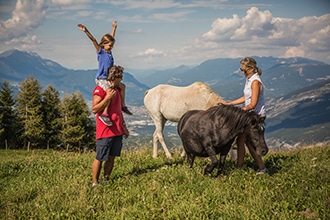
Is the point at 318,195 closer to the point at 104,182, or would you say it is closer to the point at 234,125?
the point at 234,125

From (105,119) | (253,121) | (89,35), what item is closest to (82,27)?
A: (89,35)

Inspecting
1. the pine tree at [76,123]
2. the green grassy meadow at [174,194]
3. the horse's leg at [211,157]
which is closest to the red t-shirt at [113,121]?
the green grassy meadow at [174,194]

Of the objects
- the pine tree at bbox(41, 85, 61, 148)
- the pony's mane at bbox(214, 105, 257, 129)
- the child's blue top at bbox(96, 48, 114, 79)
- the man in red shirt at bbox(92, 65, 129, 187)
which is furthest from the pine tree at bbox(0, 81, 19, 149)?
the pony's mane at bbox(214, 105, 257, 129)

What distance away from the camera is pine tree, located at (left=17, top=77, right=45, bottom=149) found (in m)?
44.2

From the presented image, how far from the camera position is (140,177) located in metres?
8.13

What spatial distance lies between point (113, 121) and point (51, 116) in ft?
143

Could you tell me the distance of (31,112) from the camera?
4406 centimetres

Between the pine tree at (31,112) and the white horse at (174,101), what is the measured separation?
35971 millimetres

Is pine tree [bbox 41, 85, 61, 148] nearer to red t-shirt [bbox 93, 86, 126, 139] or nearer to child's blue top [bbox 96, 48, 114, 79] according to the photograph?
child's blue top [bbox 96, 48, 114, 79]

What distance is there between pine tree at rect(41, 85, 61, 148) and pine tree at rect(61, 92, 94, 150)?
1.01 m

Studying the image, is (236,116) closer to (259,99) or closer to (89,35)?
(259,99)

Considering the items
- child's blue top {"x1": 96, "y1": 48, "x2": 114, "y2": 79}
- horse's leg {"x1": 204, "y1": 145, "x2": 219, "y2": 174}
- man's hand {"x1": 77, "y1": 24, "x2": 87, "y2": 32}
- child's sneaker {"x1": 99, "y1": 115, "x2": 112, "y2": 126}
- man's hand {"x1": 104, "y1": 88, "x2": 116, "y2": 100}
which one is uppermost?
man's hand {"x1": 77, "y1": 24, "x2": 87, "y2": 32}

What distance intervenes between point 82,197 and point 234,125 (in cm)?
371

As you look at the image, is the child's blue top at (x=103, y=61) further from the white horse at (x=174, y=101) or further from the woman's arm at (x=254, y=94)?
the white horse at (x=174, y=101)
